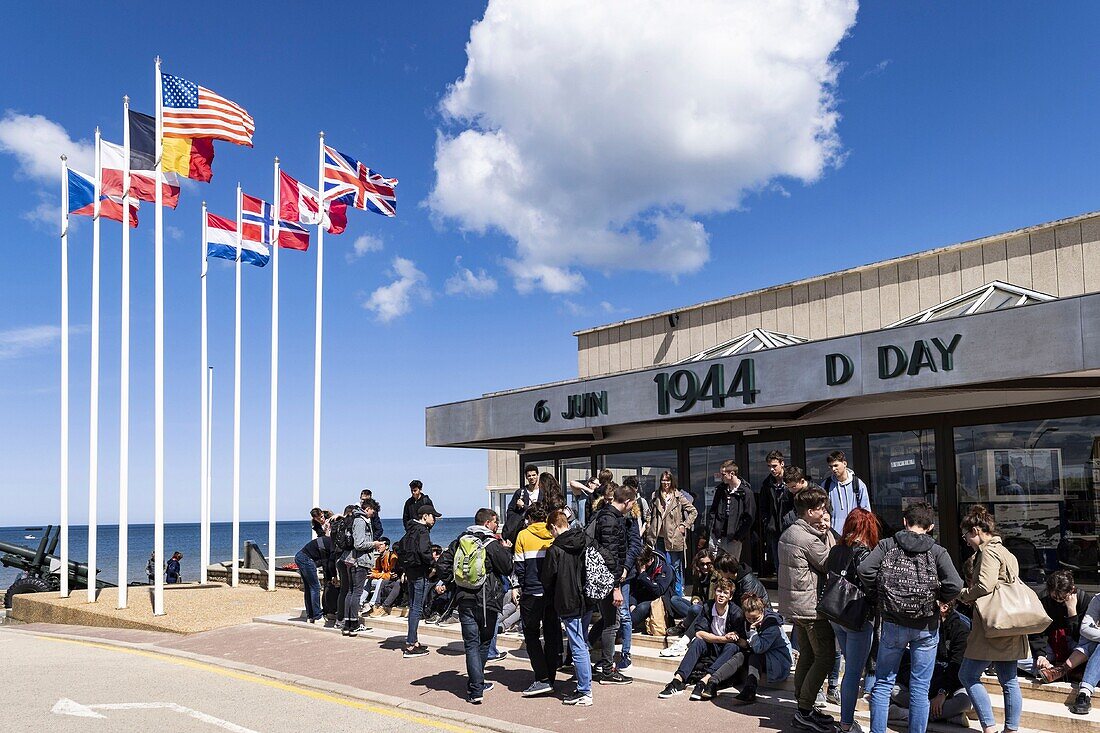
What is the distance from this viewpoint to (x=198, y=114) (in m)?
17.1

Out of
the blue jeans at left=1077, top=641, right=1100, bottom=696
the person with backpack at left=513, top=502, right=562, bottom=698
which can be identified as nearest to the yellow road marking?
the person with backpack at left=513, top=502, right=562, bottom=698

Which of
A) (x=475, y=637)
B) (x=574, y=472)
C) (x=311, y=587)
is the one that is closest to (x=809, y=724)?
(x=475, y=637)

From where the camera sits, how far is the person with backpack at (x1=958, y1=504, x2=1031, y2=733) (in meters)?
6.62

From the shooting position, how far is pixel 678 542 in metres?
11.1

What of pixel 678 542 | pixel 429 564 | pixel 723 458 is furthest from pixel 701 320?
pixel 429 564

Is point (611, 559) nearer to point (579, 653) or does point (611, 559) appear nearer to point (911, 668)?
point (579, 653)

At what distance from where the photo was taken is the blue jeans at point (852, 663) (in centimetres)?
691

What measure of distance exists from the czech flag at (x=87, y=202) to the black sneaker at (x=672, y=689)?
15511mm

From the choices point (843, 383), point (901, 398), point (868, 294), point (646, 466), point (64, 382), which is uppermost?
point (868, 294)

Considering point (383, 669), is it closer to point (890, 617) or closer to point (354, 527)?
point (354, 527)

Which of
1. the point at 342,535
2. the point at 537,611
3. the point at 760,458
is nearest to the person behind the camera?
the point at 537,611

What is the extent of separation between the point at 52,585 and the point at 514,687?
813 inches

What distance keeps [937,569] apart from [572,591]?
3.30 m

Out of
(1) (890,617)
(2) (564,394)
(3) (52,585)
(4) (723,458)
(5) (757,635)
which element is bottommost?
(3) (52,585)
